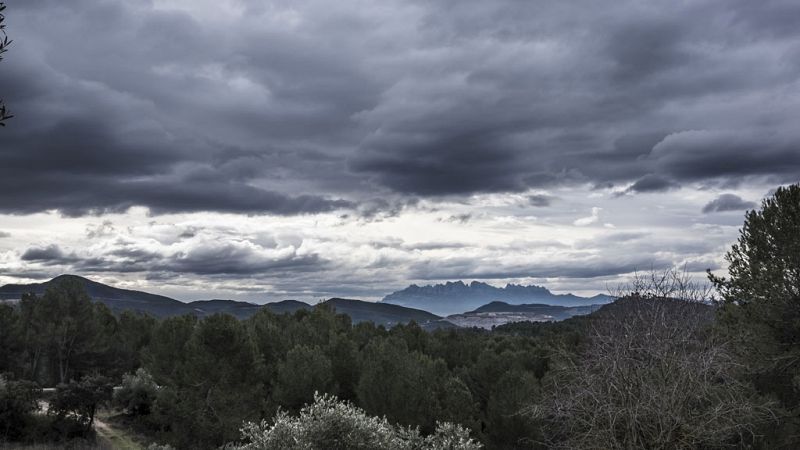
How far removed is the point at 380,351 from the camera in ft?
128

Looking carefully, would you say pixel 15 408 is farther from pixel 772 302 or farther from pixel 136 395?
pixel 772 302

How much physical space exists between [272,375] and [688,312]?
32746 mm

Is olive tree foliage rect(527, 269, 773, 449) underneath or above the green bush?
above

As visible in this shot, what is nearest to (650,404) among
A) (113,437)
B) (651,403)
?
(651,403)

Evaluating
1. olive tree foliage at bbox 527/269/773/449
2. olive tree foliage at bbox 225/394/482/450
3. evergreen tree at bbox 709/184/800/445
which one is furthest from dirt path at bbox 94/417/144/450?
evergreen tree at bbox 709/184/800/445

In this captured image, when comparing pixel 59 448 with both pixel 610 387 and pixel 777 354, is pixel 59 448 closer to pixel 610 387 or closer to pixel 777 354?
pixel 610 387

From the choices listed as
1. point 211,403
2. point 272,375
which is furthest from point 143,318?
point 211,403

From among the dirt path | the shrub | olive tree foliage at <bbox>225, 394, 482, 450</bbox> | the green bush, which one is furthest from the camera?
the shrub

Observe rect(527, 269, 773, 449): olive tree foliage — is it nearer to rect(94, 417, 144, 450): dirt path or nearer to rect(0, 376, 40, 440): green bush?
rect(94, 417, 144, 450): dirt path

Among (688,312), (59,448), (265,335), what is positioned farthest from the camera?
(265,335)

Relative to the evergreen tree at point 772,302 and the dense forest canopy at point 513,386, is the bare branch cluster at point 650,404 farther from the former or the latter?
the evergreen tree at point 772,302

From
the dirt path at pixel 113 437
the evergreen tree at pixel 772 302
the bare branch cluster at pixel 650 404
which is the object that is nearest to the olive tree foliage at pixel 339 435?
the bare branch cluster at pixel 650 404

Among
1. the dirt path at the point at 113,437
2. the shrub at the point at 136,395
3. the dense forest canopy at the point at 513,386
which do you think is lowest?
the dirt path at the point at 113,437

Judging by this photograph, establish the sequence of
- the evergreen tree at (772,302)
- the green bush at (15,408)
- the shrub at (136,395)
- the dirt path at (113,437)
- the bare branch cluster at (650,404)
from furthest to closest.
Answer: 1. the shrub at (136,395)
2. the dirt path at (113,437)
3. the green bush at (15,408)
4. the evergreen tree at (772,302)
5. the bare branch cluster at (650,404)
